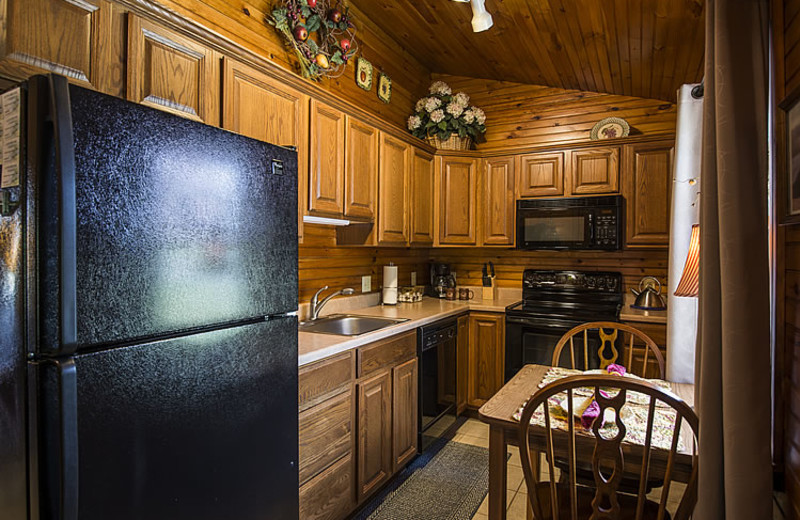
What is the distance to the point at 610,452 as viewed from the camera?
4.30 ft

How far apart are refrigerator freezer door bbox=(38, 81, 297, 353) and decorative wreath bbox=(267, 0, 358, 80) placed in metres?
1.28

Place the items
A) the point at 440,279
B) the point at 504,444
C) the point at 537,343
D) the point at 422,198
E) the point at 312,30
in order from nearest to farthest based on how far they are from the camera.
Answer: the point at 504,444, the point at 312,30, the point at 537,343, the point at 422,198, the point at 440,279

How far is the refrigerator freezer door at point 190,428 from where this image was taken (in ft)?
3.19

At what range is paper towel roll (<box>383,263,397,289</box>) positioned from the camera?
3.43 m

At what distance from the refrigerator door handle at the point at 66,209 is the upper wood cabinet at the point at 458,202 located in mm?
2988

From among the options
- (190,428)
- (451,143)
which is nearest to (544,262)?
(451,143)

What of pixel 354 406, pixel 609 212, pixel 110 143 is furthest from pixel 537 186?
pixel 110 143

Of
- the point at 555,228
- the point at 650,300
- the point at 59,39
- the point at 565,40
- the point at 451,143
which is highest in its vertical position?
the point at 565,40

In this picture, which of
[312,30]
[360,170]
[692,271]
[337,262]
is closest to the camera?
[692,271]

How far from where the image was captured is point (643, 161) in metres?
3.30

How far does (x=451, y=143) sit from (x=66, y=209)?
317cm

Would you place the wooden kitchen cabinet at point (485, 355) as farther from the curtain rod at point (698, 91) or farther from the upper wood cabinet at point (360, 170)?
the curtain rod at point (698, 91)

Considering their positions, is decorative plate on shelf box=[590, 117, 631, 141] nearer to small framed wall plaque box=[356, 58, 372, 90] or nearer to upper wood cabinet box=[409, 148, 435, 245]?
upper wood cabinet box=[409, 148, 435, 245]

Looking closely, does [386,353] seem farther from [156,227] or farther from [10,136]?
[10,136]
